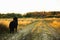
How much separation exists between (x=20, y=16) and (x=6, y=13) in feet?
1.95

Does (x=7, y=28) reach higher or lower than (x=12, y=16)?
lower

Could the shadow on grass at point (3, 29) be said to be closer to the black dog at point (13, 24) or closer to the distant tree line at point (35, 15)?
the black dog at point (13, 24)

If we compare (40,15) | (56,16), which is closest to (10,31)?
(40,15)

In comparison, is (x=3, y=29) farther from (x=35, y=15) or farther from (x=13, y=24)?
(x=35, y=15)

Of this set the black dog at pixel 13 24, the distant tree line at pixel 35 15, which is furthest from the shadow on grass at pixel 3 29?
the distant tree line at pixel 35 15

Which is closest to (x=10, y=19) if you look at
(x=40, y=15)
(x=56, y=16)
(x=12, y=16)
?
(x=12, y=16)

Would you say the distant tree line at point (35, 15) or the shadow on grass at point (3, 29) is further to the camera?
the distant tree line at point (35, 15)

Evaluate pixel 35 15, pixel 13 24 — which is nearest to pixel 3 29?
pixel 13 24

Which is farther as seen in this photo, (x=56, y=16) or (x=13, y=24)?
(x=13, y=24)

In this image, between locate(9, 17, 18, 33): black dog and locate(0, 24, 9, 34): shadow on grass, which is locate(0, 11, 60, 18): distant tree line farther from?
locate(0, 24, 9, 34): shadow on grass

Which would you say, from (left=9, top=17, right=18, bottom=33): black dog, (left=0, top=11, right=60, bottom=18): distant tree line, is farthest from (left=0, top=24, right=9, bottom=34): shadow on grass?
(left=0, top=11, right=60, bottom=18): distant tree line

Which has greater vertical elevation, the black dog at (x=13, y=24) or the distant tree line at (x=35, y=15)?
the distant tree line at (x=35, y=15)

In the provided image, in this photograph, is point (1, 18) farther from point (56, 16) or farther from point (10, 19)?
point (56, 16)

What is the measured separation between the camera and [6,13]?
326 inches
